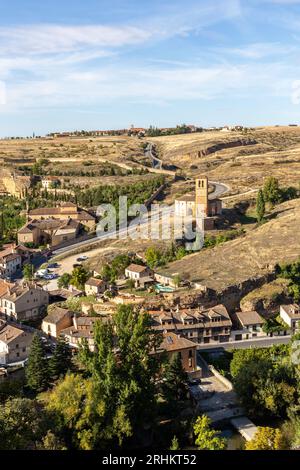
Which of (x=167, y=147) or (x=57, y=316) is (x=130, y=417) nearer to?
(x=57, y=316)

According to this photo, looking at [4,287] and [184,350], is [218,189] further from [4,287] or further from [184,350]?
[184,350]

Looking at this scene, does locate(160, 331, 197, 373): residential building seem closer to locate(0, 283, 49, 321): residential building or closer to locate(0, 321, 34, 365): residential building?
locate(0, 321, 34, 365): residential building

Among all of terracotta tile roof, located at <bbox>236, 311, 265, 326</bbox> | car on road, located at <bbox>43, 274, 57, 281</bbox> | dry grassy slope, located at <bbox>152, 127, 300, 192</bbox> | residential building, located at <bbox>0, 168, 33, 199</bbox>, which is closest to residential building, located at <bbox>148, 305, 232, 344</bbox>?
terracotta tile roof, located at <bbox>236, 311, 265, 326</bbox>

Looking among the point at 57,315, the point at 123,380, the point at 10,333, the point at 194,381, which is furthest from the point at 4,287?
the point at 123,380

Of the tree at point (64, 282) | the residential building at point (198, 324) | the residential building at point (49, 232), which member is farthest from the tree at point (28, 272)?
the residential building at point (198, 324)

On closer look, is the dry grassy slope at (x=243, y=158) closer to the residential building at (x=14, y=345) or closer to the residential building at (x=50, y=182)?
the residential building at (x=50, y=182)

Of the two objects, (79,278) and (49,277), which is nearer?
(79,278)
